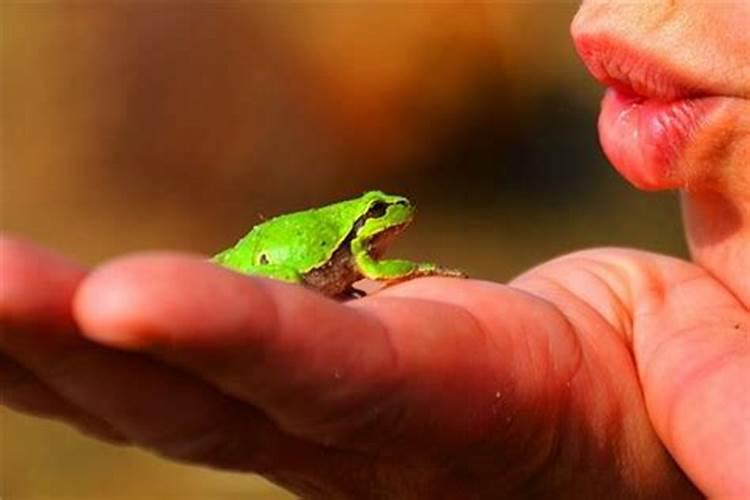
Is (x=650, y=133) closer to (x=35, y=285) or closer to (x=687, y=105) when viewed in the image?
(x=687, y=105)

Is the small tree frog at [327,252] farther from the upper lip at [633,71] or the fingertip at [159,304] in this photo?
the fingertip at [159,304]

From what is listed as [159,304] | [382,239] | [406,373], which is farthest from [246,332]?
[382,239]

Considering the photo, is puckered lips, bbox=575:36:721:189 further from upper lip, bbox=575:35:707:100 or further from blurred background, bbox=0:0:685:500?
blurred background, bbox=0:0:685:500

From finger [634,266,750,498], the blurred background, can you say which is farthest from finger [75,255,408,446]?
the blurred background

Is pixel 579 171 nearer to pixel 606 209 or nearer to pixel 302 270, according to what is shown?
pixel 606 209

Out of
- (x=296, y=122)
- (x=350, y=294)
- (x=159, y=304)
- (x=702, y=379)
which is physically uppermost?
(x=159, y=304)

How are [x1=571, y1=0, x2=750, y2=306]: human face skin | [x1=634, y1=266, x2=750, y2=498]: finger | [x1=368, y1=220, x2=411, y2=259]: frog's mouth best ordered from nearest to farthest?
[x1=634, y1=266, x2=750, y2=498]: finger
[x1=571, y1=0, x2=750, y2=306]: human face skin
[x1=368, y1=220, x2=411, y2=259]: frog's mouth
